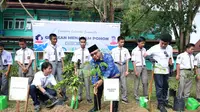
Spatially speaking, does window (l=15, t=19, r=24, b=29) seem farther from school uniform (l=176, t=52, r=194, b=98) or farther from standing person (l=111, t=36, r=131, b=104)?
school uniform (l=176, t=52, r=194, b=98)

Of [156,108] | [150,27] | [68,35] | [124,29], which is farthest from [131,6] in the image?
[156,108]

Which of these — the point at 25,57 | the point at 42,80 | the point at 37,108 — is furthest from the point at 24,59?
the point at 37,108

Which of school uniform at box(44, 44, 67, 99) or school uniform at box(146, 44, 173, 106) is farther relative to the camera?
school uniform at box(44, 44, 67, 99)

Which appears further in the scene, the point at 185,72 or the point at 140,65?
the point at 140,65

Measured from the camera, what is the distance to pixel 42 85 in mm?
6059

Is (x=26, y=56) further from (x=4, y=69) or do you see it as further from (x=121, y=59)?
(x=121, y=59)

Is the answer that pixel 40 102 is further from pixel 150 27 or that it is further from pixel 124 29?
pixel 150 27

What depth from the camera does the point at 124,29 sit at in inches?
580

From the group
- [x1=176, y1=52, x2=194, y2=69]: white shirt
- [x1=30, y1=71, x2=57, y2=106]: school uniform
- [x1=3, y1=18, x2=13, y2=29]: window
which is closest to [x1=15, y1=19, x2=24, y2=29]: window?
[x1=3, y1=18, x2=13, y2=29]: window

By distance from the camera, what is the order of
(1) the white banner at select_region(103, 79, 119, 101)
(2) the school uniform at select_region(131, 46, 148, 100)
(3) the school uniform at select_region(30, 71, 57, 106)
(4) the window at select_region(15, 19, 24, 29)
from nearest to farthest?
(1) the white banner at select_region(103, 79, 119, 101) → (3) the school uniform at select_region(30, 71, 57, 106) → (2) the school uniform at select_region(131, 46, 148, 100) → (4) the window at select_region(15, 19, 24, 29)

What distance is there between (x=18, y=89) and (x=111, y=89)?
1796 millimetres

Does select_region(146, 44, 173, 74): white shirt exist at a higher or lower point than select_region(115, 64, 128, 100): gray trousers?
higher

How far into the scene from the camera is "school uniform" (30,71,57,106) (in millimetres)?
5957

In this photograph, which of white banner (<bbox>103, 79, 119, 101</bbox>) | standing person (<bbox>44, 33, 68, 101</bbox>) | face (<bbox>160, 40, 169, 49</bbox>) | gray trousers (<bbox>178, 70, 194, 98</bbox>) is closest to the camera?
white banner (<bbox>103, 79, 119, 101</bbox>)
